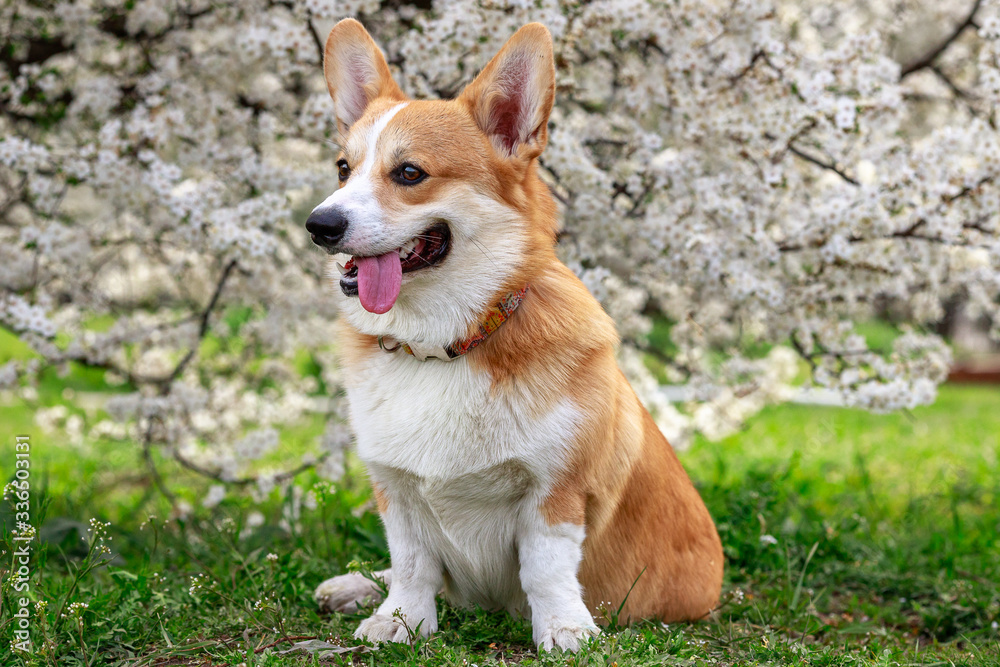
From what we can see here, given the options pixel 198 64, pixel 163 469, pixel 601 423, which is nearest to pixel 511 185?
pixel 601 423

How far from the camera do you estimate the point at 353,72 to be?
3.02 metres

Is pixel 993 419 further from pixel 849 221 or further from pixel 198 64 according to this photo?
pixel 198 64

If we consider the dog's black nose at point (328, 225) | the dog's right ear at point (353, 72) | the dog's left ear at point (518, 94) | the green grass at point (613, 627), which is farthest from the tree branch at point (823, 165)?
the dog's black nose at point (328, 225)

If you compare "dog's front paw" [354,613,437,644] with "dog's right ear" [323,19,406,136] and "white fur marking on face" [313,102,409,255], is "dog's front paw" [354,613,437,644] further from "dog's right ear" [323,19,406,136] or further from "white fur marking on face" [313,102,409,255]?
"dog's right ear" [323,19,406,136]

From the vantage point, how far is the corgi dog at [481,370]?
2494mm

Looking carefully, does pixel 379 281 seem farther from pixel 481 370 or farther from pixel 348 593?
pixel 348 593

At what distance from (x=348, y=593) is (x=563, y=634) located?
88 cm

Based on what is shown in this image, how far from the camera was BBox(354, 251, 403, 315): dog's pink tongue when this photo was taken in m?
2.47

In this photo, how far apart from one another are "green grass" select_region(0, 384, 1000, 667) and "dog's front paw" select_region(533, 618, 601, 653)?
0.19 ft

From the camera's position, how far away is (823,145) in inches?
159

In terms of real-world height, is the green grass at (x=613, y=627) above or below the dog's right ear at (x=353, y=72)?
below

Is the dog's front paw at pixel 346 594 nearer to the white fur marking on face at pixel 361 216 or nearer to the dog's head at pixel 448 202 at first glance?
the dog's head at pixel 448 202

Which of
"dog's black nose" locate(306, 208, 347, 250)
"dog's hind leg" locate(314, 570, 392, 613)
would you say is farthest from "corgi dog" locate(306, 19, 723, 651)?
"dog's hind leg" locate(314, 570, 392, 613)

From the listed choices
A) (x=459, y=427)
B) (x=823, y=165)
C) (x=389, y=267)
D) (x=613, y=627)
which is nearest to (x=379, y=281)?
(x=389, y=267)
